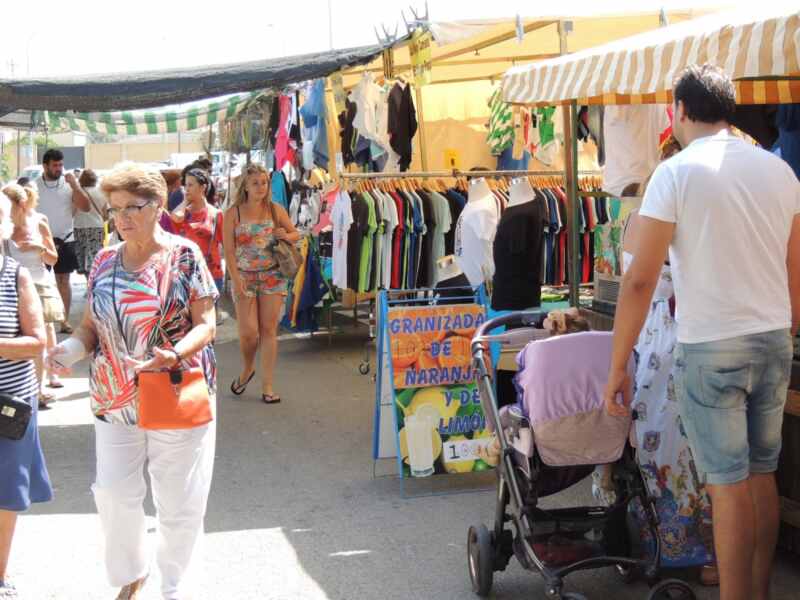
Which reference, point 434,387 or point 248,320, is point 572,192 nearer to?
Answer: point 434,387

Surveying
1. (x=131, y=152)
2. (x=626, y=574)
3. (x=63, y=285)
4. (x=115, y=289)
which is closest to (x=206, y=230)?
(x=63, y=285)

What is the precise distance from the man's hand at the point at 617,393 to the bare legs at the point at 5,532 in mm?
2495

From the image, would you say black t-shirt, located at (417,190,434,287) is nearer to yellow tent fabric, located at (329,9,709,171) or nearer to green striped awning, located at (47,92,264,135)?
yellow tent fabric, located at (329,9,709,171)

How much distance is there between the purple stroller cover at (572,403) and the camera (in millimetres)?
4297

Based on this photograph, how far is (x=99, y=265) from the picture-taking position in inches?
170

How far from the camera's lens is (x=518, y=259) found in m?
7.60

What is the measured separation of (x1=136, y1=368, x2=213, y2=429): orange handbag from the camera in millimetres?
4090

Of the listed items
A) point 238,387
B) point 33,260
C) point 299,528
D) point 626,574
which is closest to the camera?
point 626,574

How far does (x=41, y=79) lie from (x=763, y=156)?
6.47 meters

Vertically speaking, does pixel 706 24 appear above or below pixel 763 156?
above

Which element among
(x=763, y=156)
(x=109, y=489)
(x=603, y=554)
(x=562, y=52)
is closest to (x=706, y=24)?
(x=763, y=156)

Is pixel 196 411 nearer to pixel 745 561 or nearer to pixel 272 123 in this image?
pixel 745 561

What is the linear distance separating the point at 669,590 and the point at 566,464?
0.63 metres

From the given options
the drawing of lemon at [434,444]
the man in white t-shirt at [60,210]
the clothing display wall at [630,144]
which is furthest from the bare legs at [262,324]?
the man in white t-shirt at [60,210]
